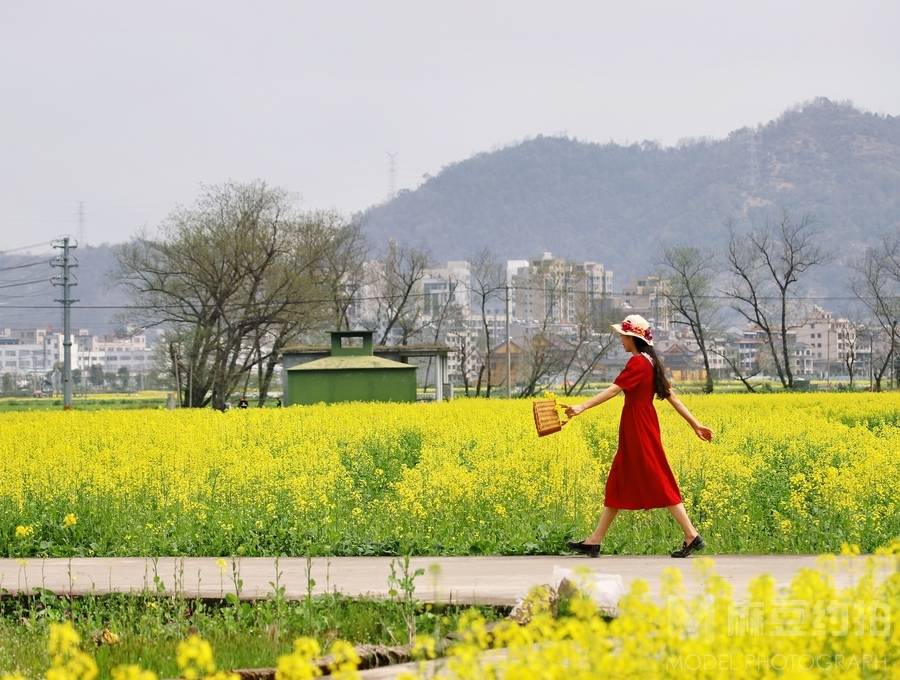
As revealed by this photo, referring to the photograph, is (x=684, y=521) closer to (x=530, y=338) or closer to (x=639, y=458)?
(x=639, y=458)

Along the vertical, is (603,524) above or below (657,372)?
below

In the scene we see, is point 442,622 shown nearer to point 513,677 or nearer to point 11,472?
point 513,677

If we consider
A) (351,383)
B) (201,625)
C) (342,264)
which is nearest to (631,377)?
(201,625)

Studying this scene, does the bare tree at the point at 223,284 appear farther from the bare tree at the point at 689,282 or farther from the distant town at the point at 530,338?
the bare tree at the point at 689,282

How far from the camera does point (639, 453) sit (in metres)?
10.6

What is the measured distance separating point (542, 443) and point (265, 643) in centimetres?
1035

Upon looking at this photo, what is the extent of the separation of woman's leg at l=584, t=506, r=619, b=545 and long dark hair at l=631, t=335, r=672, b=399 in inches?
38.0

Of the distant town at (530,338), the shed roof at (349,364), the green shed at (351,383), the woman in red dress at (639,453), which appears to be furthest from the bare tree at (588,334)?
the woman in red dress at (639,453)

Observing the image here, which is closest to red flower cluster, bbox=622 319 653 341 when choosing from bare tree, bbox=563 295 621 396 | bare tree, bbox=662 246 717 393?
bare tree, bbox=563 295 621 396

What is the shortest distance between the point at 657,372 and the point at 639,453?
2.30ft

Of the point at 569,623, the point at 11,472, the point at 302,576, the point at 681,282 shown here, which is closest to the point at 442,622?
the point at 302,576

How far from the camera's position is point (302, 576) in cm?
993

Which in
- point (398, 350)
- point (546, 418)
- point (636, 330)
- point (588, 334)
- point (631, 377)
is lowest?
point (398, 350)

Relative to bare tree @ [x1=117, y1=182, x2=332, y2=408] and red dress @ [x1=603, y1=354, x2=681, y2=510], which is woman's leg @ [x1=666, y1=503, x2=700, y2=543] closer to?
red dress @ [x1=603, y1=354, x2=681, y2=510]
